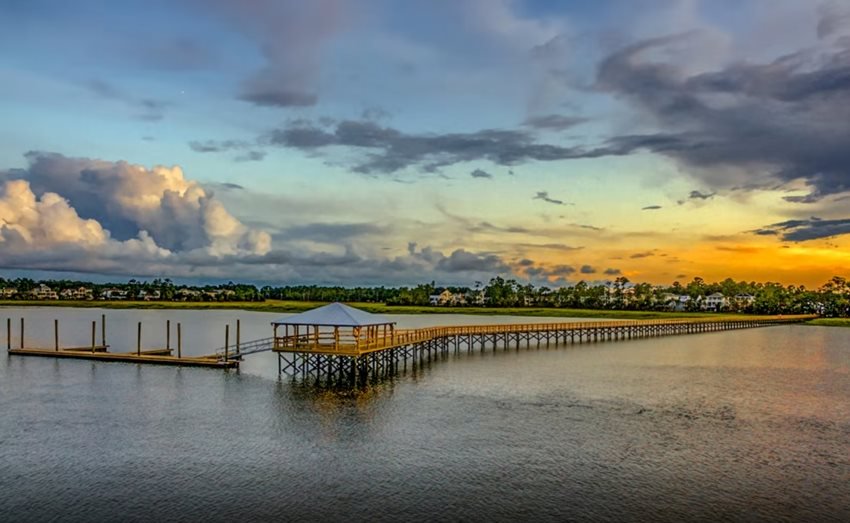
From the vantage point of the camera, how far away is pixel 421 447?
25141 mm

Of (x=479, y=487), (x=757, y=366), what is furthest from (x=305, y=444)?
(x=757, y=366)

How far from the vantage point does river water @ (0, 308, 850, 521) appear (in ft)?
63.0

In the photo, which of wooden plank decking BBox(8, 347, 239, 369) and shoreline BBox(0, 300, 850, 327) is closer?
wooden plank decking BBox(8, 347, 239, 369)

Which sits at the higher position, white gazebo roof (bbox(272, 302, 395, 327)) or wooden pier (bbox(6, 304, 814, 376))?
white gazebo roof (bbox(272, 302, 395, 327))

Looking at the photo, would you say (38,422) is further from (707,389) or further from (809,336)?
(809,336)

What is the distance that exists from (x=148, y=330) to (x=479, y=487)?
7565cm

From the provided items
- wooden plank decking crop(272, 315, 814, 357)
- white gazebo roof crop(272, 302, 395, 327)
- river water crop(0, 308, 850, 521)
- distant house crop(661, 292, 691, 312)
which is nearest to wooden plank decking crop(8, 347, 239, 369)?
river water crop(0, 308, 850, 521)

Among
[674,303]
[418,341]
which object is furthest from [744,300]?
[418,341]

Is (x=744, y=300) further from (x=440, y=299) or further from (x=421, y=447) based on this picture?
(x=421, y=447)

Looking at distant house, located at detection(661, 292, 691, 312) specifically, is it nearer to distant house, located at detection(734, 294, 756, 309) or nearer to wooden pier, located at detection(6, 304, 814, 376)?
distant house, located at detection(734, 294, 756, 309)

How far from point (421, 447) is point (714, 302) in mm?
177130

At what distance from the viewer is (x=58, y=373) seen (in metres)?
42.8

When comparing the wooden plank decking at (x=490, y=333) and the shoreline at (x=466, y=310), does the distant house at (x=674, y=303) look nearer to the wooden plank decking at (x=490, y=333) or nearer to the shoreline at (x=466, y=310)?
the shoreline at (x=466, y=310)

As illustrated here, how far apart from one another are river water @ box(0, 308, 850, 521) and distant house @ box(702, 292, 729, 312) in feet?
455
